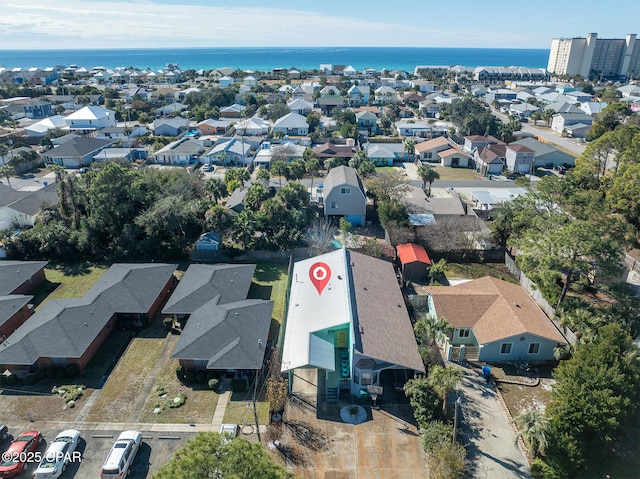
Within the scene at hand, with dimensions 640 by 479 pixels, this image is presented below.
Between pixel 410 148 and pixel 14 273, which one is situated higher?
pixel 410 148

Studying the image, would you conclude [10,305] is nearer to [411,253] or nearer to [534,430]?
[411,253]

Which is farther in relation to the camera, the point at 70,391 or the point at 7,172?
the point at 7,172

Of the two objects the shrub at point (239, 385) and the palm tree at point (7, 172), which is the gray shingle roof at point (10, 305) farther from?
the palm tree at point (7, 172)

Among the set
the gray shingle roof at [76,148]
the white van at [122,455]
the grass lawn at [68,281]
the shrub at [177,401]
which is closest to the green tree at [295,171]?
the grass lawn at [68,281]

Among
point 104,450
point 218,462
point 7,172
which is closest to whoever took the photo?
point 218,462

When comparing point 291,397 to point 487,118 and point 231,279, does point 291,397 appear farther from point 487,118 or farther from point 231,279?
point 487,118

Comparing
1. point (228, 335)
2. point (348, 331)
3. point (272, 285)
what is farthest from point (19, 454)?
point (272, 285)
